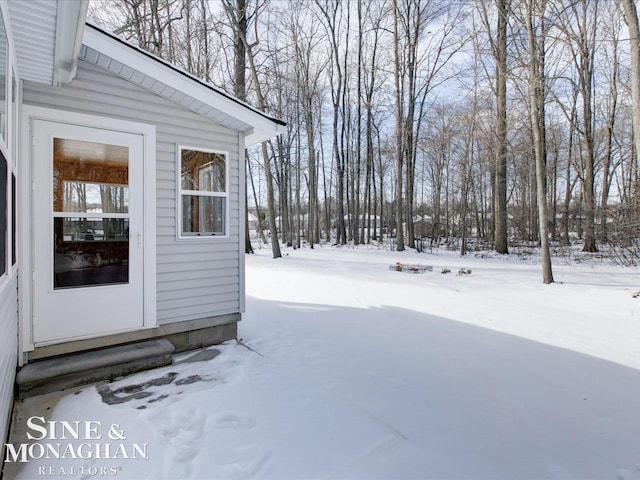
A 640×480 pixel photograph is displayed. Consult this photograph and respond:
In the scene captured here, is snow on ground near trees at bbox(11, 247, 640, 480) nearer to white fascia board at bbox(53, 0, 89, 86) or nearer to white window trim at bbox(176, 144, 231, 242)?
white window trim at bbox(176, 144, 231, 242)

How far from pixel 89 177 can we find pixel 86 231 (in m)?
0.51

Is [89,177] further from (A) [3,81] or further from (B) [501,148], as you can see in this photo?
(B) [501,148]

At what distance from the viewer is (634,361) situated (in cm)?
348

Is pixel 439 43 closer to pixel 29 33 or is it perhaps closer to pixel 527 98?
pixel 527 98

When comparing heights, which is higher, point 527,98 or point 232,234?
point 527,98

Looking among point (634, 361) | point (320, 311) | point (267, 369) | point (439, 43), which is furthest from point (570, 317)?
point (439, 43)

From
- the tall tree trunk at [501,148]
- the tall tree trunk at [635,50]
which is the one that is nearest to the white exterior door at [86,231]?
the tall tree trunk at [635,50]

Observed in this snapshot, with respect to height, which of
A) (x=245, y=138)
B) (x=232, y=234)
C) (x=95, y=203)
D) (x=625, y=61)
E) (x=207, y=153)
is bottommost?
(x=232, y=234)

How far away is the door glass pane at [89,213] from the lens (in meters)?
3.15

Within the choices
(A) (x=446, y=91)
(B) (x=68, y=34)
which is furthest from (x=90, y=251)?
(A) (x=446, y=91)

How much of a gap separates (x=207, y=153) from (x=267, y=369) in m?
2.42

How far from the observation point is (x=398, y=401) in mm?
2744

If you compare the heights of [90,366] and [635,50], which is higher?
[635,50]

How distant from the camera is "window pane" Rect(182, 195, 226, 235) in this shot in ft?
12.7
